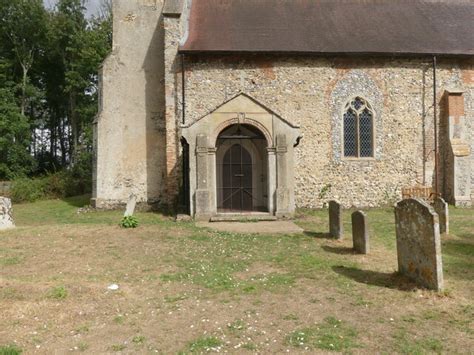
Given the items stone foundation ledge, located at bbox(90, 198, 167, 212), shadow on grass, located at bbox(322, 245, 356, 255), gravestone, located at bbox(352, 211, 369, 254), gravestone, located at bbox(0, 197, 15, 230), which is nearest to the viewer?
gravestone, located at bbox(352, 211, 369, 254)

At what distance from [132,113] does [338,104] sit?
882 cm

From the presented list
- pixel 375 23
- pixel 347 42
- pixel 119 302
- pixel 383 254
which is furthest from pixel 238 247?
pixel 375 23

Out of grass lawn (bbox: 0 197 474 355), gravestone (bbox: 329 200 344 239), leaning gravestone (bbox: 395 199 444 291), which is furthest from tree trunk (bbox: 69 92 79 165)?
leaning gravestone (bbox: 395 199 444 291)

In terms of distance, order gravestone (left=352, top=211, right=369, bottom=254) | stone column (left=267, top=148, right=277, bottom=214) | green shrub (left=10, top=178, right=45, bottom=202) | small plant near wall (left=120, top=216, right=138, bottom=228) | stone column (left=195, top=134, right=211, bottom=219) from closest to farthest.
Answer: gravestone (left=352, top=211, right=369, bottom=254) < small plant near wall (left=120, top=216, right=138, bottom=228) < stone column (left=195, top=134, right=211, bottom=219) < stone column (left=267, top=148, right=277, bottom=214) < green shrub (left=10, top=178, right=45, bottom=202)

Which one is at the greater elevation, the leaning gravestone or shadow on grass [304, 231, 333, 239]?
the leaning gravestone

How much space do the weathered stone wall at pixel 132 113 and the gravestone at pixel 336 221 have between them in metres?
8.87

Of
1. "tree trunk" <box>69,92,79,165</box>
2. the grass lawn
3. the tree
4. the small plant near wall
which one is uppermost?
the tree

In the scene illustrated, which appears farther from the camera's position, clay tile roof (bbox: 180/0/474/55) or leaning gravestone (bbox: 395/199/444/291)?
clay tile roof (bbox: 180/0/474/55)

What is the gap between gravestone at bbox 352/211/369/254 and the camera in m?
8.31

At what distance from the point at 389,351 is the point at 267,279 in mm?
2815

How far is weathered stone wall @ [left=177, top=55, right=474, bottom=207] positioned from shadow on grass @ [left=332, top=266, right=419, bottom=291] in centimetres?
929

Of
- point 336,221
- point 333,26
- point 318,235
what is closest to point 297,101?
point 333,26

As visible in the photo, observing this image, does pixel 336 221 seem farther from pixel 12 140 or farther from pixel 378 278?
pixel 12 140

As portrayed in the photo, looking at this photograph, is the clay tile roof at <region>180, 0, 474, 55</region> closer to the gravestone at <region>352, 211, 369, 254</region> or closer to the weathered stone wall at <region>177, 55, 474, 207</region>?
the weathered stone wall at <region>177, 55, 474, 207</region>
